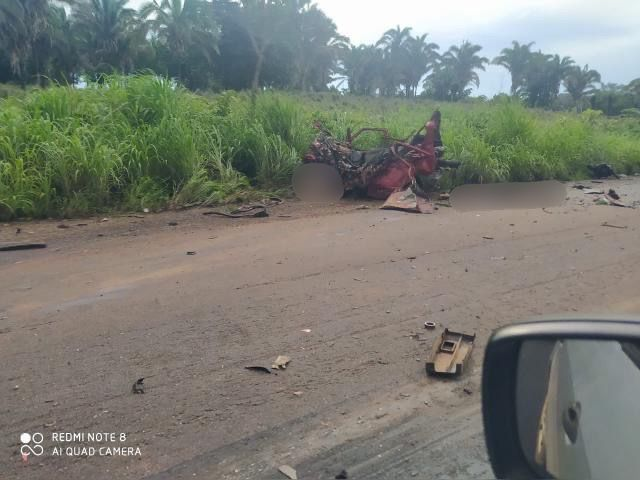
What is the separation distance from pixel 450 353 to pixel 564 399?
6.61ft

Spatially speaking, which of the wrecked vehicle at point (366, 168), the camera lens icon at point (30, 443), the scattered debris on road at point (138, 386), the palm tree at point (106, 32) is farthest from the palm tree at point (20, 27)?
the camera lens icon at point (30, 443)

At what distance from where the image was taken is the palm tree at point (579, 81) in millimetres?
60344

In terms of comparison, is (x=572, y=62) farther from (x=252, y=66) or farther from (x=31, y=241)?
(x=31, y=241)

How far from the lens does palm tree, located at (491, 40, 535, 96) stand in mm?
64812

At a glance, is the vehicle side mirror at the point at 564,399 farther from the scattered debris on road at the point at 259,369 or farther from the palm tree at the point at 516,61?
the palm tree at the point at 516,61

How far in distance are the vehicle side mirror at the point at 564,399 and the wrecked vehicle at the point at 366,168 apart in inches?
319

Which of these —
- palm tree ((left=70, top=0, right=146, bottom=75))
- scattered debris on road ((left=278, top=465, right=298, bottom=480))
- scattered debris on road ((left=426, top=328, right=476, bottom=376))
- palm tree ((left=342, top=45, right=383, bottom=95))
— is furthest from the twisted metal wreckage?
palm tree ((left=342, top=45, right=383, bottom=95))

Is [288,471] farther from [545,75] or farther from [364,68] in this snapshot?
[364,68]

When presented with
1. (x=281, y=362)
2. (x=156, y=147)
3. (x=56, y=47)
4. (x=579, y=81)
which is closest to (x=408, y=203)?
(x=156, y=147)

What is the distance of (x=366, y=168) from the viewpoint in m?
9.75

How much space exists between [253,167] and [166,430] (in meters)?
7.89

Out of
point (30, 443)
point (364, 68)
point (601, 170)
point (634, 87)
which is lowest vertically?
point (30, 443)

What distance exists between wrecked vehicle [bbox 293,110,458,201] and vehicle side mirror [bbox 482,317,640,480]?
319 inches

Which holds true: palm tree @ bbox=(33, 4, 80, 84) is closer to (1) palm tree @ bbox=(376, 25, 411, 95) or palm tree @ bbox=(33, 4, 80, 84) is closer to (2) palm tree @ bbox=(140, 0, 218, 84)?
(2) palm tree @ bbox=(140, 0, 218, 84)
